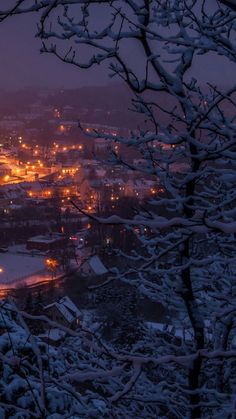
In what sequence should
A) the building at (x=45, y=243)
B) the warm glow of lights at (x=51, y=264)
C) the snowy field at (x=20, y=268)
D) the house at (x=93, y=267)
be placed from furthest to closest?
the building at (x=45, y=243) < the warm glow of lights at (x=51, y=264) < the snowy field at (x=20, y=268) < the house at (x=93, y=267)

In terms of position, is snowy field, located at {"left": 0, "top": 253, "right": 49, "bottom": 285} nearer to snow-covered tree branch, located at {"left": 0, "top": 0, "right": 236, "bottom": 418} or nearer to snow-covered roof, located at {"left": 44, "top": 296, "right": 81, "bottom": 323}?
snow-covered roof, located at {"left": 44, "top": 296, "right": 81, "bottom": 323}

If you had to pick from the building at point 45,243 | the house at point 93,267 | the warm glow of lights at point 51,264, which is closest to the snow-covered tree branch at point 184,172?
the house at point 93,267

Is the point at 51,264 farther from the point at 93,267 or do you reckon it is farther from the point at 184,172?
the point at 184,172

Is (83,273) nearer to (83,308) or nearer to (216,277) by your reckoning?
(83,308)

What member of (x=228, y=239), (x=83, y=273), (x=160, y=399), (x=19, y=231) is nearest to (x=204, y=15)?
(x=228, y=239)

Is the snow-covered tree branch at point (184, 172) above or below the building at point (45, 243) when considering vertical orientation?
above

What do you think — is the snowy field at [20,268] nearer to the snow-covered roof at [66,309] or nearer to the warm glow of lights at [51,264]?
the warm glow of lights at [51,264]

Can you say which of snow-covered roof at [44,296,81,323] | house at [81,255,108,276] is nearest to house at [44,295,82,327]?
snow-covered roof at [44,296,81,323]
